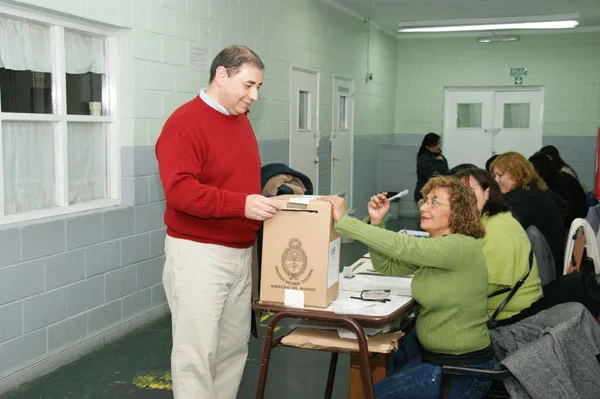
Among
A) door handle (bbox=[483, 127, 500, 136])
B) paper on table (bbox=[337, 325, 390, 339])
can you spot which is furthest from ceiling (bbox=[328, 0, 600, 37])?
paper on table (bbox=[337, 325, 390, 339])

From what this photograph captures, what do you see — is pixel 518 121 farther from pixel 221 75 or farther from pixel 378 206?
pixel 221 75

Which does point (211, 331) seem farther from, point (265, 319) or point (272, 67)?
point (272, 67)

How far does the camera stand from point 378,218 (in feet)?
9.04

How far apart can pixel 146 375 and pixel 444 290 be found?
2.10m

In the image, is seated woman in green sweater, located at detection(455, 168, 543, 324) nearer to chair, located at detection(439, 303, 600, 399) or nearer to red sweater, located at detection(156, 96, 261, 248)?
chair, located at detection(439, 303, 600, 399)

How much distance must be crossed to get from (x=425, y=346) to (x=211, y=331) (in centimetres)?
82

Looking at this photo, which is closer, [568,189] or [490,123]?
[568,189]

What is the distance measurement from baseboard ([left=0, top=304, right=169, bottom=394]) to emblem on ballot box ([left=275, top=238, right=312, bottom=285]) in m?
2.00

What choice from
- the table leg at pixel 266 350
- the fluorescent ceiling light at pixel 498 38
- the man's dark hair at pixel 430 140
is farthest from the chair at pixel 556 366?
the fluorescent ceiling light at pixel 498 38

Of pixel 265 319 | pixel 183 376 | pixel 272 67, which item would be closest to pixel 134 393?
pixel 183 376

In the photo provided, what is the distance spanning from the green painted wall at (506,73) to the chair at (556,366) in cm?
965

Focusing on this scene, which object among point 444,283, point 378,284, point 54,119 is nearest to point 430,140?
point 54,119

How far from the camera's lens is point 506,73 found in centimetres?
1157

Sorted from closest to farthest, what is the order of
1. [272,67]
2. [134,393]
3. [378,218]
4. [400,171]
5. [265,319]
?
1. [378,218]
2. [134,393]
3. [265,319]
4. [272,67]
5. [400,171]
